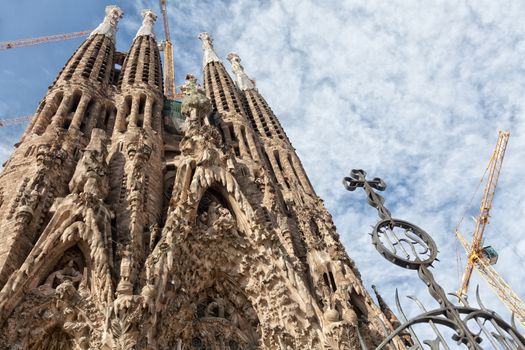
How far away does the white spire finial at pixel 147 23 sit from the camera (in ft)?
98.5

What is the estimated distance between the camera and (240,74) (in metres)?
33.0

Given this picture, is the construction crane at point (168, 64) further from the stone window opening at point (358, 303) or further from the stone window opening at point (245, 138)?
the stone window opening at point (358, 303)

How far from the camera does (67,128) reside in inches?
639

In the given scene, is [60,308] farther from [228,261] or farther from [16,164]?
[16,164]

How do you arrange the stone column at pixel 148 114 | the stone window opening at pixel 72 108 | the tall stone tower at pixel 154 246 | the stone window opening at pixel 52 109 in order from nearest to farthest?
the tall stone tower at pixel 154 246
the stone window opening at pixel 52 109
the stone window opening at pixel 72 108
the stone column at pixel 148 114

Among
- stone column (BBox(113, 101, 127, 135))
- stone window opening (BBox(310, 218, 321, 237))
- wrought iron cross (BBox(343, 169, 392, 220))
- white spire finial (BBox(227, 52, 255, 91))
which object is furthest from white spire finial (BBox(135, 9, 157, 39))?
wrought iron cross (BBox(343, 169, 392, 220))

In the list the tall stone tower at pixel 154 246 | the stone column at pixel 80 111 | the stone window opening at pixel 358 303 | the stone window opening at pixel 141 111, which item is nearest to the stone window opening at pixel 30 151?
the tall stone tower at pixel 154 246

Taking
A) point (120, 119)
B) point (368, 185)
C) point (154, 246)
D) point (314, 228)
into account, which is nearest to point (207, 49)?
point (120, 119)

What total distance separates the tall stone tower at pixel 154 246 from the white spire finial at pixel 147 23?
38.2ft

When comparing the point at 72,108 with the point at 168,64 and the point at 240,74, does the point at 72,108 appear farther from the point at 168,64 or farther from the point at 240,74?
the point at 168,64

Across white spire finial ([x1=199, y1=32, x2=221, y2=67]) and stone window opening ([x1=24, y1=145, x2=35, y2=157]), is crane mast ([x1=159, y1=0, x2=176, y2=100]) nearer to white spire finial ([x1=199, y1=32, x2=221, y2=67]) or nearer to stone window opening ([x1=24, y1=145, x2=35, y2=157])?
white spire finial ([x1=199, y1=32, x2=221, y2=67])

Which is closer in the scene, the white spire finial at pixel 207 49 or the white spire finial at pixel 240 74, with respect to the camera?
the white spire finial at pixel 240 74

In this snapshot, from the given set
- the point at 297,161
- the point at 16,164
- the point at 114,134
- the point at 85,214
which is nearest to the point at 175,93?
the point at 297,161

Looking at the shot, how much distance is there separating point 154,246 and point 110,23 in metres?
19.7
